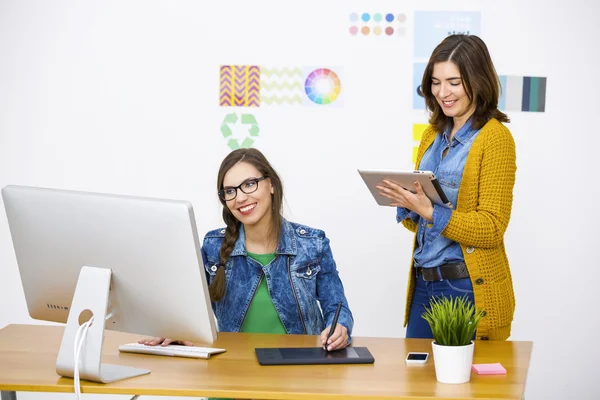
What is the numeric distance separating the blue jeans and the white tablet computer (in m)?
0.24

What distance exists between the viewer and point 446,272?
2596mm

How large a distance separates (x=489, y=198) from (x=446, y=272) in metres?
0.26

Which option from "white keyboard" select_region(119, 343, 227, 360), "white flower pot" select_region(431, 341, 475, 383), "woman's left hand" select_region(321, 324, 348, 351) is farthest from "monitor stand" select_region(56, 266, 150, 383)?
"white flower pot" select_region(431, 341, 475, 383)

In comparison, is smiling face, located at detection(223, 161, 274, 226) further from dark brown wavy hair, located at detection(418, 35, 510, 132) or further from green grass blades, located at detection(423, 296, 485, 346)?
green grass blades, located at detection(423, 296, 485, 346)

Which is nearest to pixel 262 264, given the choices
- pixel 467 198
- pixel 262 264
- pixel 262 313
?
pixel 262 264

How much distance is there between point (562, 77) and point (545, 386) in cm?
145

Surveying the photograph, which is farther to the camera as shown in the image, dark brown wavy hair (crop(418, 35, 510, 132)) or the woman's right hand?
dark brown wavy hair (crop(418, 35, 510, 132))

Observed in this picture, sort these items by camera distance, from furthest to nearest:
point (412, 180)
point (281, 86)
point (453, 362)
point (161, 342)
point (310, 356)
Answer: point (281, 86) < point (412, 180) < point (161, 342) < point (310, 356) < point (453, 362)

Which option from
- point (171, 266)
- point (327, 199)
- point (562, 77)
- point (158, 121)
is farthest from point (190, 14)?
point (171, 266)

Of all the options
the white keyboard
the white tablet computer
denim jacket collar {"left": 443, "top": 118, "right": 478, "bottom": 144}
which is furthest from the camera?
denim jacket collar {"left": 443, "top": 118, "right": 478, "bottom": 144}

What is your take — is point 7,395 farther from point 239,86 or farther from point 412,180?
point 239,86

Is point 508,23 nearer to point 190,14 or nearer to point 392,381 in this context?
point 190,14

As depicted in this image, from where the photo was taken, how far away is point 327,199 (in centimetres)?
394

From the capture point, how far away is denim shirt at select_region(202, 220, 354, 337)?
254 centimetres
